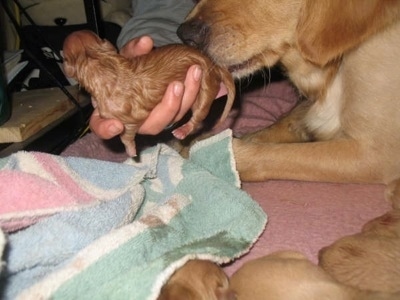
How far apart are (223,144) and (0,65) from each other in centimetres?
65

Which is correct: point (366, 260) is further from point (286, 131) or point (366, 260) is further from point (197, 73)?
point (286, 131)

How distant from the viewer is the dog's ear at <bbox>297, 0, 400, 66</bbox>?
3.32 ft

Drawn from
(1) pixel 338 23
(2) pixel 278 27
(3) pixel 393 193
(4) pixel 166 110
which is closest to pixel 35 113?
(4) pixel 166 110

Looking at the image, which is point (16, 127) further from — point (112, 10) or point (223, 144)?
point (112, 10)

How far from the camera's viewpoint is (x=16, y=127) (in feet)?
4.19

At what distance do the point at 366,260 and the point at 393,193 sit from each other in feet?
0.93

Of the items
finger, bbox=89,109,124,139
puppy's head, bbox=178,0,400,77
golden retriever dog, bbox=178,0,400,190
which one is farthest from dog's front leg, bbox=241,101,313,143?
finger, bbox=89,109,124,139

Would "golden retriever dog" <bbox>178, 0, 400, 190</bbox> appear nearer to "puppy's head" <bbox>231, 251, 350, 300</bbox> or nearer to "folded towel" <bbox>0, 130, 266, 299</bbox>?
Answer: "folded towel" <bbox>0, 130, 266, 299</bbox>

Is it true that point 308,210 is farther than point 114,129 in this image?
Yes

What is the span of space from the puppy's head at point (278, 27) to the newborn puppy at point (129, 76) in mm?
110

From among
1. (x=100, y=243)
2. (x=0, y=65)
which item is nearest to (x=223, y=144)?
(x=100, y=243)

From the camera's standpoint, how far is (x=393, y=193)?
1.03m

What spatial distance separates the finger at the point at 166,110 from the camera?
3.03ft

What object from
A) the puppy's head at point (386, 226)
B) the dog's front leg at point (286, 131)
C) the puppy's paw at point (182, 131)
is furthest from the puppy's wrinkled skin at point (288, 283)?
the dog's front leg at point (286, 131)
